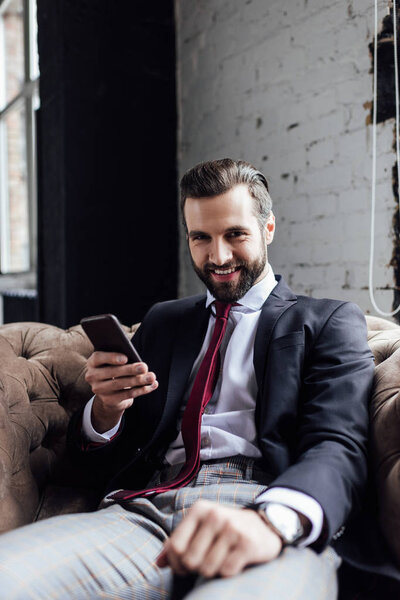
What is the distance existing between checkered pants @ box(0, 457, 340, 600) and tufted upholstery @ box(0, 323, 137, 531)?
0.27 meters

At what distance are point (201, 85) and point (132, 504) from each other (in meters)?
2.45

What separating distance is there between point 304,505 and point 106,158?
240 cm

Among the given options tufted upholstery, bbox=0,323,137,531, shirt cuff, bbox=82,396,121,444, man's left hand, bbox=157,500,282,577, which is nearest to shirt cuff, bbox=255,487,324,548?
man's left hand, bbox=157,500,282,577

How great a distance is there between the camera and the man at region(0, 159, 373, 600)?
3.01 feet

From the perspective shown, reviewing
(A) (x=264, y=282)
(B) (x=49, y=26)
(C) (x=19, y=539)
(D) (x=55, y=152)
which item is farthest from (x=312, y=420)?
(B) (x=49, y=26)

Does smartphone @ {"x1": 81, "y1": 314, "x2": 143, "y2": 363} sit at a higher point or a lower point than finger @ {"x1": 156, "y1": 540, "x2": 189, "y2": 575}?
higher

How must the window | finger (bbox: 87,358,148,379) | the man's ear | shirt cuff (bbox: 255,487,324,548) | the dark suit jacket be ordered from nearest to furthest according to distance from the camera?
1. shirt cuff (bbox: 255,487,324,548)
2. the dark suit jacket
3. finger (bbox: 87,358,148,379)
4. the man's ear
5. the window

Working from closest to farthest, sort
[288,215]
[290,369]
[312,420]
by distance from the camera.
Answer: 1. [312,420]
2. [290,369]
3. [288,215]

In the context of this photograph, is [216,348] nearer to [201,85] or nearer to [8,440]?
[8,440]

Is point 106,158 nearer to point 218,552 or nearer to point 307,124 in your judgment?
point 307,124

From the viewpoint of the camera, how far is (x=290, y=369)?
4.19 ft

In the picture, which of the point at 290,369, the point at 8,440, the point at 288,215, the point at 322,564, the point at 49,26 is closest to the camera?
the point at 322,564

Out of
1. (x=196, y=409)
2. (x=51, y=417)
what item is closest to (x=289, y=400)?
(x=196, y=409)

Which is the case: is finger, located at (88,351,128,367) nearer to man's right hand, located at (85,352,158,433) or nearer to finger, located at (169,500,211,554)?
man's right hand, located at (85,352,158,433)
